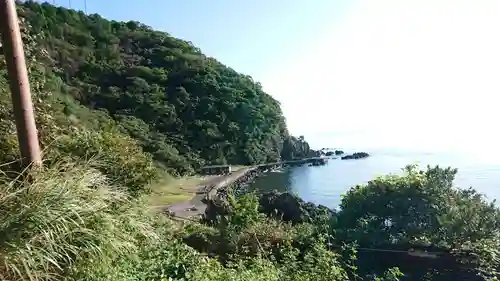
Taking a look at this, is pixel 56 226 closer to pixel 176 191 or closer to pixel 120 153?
pixel 120 153

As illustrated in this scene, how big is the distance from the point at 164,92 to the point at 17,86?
4676 cm

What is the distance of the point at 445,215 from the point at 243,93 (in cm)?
5136

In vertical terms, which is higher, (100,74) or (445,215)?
(100,74)

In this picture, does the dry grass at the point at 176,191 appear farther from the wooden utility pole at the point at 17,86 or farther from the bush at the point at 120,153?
the wooden utility pole at the point at 17,86

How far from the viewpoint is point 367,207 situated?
680cm

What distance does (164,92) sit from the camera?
158 feet

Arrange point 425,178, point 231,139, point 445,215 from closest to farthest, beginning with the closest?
point 445,215, point 425,178, point 231,139

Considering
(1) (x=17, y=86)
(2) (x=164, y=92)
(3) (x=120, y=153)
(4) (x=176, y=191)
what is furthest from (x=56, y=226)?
(2) (x=164, y=92)

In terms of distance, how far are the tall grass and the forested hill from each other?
32956 millimetres

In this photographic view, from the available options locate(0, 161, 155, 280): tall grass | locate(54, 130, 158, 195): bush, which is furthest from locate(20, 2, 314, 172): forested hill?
locate(0, 161, 155, 280): tall grass

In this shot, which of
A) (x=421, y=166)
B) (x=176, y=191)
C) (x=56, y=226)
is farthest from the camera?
(x=176, y=191)

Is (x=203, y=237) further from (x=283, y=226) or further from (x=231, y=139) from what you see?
(x=231, y=139)

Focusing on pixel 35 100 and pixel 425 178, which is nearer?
pixel 35 100

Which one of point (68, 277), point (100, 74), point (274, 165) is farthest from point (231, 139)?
point (68, 277)
